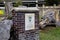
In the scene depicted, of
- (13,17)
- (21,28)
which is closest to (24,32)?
(21,28)

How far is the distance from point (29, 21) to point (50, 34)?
3227 mm

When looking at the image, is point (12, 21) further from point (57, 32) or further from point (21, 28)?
point (57, 32)

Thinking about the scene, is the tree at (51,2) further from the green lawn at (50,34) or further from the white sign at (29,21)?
the white sign at (29,21)

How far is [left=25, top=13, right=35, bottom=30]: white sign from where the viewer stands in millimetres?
7375

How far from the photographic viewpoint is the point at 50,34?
34.0 feet

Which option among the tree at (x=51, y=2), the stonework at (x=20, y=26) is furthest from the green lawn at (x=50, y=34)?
the tree at (x=51, y=2)

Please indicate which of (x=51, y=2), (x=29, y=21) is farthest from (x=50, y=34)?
(x=51, y=2)

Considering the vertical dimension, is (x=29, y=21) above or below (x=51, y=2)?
above

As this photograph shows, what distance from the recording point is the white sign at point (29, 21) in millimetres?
7375

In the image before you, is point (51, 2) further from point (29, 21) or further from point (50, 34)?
point (29, 21)

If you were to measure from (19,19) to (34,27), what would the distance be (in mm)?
638

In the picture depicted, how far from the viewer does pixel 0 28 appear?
6875 millimetres

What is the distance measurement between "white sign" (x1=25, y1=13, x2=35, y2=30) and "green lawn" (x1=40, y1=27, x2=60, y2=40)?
Answer: 83.6 inches

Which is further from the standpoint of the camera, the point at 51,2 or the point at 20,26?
the point at 51,2
